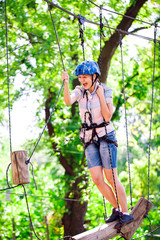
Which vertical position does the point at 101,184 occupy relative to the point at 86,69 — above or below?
below

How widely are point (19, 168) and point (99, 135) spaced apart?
2.14ft

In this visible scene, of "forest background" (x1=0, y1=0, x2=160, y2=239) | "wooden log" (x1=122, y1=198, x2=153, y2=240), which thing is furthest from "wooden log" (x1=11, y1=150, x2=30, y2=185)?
"forest background" (x1=0, y1=0, x2=160, y2=239)

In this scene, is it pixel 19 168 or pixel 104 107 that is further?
pixel 104 107

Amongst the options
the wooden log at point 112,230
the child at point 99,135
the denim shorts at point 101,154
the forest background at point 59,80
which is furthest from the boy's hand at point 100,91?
the forest background at point 59,80

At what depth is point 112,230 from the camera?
2.29 meters

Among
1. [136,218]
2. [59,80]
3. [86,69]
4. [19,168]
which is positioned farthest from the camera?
[59,80]

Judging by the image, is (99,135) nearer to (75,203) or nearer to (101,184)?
(101,184)

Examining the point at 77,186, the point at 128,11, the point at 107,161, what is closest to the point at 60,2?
the point at 128,11

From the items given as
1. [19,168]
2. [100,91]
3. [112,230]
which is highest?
[100,91]

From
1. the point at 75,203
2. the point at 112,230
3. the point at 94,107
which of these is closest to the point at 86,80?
the point at 94,107

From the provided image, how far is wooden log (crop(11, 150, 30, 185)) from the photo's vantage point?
206 centimetres

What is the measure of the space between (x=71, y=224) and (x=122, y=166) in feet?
22.9

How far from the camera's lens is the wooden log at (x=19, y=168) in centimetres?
206

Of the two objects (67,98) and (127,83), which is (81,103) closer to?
(67,98)
